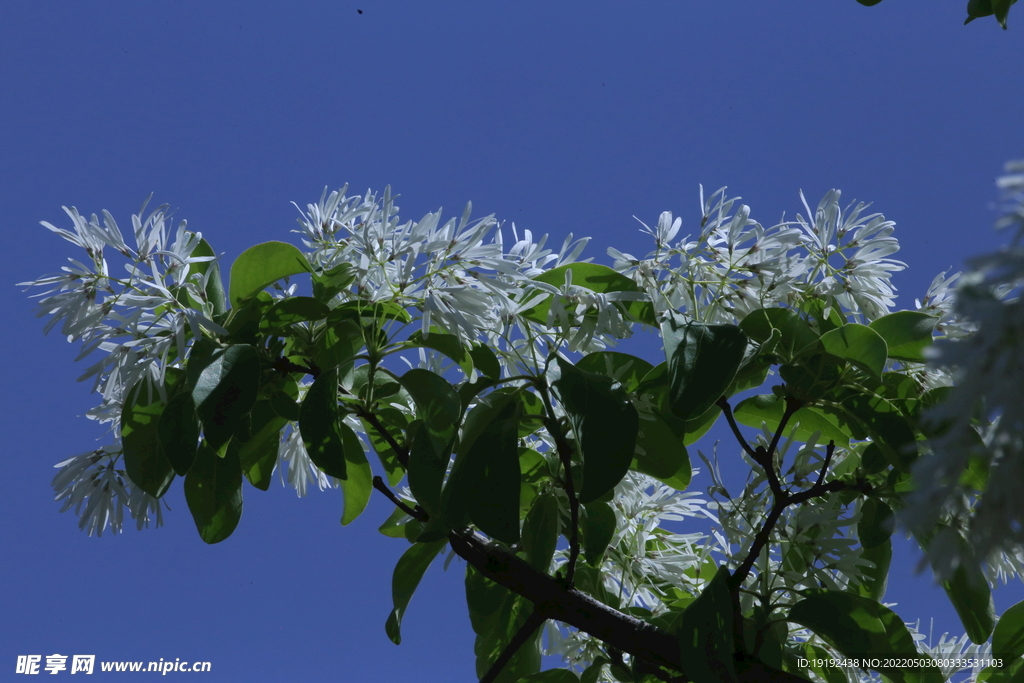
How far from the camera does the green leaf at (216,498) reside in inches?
37.3

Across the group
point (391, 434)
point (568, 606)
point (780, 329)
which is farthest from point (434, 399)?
point (780, 329)

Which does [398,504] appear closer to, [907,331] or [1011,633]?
[907,331]

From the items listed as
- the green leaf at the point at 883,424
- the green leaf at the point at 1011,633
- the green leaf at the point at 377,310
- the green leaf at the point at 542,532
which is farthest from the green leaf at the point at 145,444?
the green leaf at the point at 1011,633

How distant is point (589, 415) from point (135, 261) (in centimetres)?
52

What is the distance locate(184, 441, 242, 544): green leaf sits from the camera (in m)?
0.95

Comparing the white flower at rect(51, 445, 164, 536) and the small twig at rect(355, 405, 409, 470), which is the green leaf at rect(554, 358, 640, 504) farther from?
the white flower at rect(51, 445, 164, 536)

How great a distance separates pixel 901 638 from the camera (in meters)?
0.89

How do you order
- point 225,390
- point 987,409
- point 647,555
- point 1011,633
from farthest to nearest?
1. point 647,555
2. point 1011,633
3. point 225,390
4. point 987,409

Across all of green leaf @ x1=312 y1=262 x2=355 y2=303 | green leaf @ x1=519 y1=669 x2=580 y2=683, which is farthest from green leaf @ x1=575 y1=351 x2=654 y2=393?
green leaf @ x1=519 y1=669 x2=580 y2=683

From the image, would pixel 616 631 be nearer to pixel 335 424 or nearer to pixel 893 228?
pixel 335 424

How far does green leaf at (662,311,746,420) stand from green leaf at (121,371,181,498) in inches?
21.7

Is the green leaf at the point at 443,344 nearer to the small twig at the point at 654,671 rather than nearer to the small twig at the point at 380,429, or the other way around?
the small twig at the point at 380,429

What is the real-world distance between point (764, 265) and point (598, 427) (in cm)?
29

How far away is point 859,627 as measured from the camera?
0.86 metres
